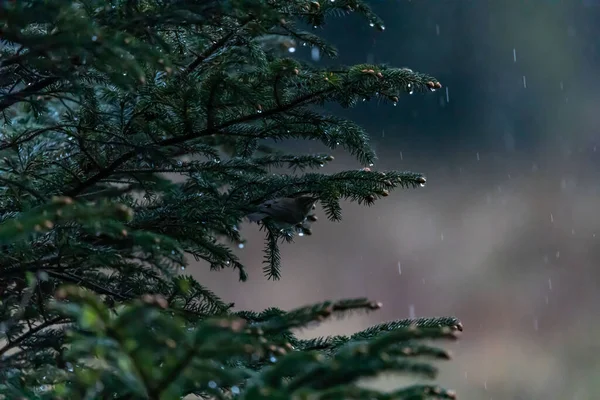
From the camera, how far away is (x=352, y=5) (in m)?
1.54

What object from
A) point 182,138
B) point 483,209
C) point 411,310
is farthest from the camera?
point 483,209

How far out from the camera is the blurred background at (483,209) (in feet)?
23.2

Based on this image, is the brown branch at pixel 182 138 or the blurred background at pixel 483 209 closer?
the brown branch at pixel 182 138

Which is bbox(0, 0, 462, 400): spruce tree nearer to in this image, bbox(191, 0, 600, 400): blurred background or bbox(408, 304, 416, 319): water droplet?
bbox(191, 0, 600, 400): blurred background

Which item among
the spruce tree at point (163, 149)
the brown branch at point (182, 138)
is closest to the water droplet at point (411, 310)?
the spruce tree at point (163, 149)

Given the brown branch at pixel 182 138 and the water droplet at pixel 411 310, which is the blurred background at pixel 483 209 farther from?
the brown branch at pixel 182 138

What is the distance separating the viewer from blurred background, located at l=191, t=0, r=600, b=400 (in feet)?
23.2

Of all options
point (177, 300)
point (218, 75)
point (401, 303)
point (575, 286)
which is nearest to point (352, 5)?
point (218, 75)

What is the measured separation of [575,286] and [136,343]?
7.86 m

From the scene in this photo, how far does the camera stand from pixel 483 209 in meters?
7.71

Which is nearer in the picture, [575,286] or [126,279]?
[126,279]

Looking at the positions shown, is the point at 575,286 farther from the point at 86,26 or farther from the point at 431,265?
the point at 86,26

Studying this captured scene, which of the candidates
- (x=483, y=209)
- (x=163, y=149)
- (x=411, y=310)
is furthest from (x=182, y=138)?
(x=483, y=209)

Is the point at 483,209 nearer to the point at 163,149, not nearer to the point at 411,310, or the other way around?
the point at 411,310
